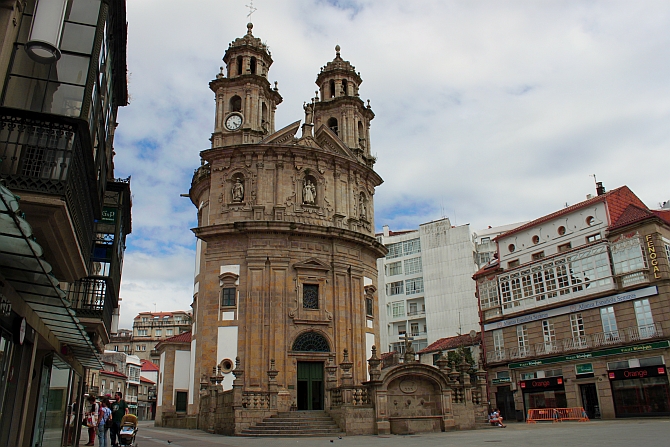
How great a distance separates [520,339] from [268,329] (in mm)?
17202

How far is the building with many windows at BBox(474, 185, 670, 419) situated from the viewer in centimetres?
2953

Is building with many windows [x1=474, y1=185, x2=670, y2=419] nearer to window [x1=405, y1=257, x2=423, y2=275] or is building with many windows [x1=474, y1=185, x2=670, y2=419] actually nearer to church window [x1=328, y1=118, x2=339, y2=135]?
church window [x1=328, y1=118, x2=339, y2=135]

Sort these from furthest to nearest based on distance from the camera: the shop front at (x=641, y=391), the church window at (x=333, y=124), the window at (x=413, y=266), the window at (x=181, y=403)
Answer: the window at (x=413, y=266), the church window at (x=333, y=124), the window at (x=181, y=403), the shop front at (x=641, y=391)

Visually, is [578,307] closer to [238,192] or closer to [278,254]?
[278,254]

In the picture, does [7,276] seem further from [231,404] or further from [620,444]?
[231,404]

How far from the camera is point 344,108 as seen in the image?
39.0 meters

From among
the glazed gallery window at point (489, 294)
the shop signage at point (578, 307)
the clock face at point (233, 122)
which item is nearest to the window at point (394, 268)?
the glazed gallery window at point (489, 294)

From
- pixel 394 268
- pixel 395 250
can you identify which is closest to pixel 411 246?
pixel 395 250

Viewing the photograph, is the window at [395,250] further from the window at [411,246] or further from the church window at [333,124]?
the church window at [333,124]

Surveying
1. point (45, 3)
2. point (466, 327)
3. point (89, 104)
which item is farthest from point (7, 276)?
point (466, 327)

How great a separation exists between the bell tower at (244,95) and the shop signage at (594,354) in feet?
70.5

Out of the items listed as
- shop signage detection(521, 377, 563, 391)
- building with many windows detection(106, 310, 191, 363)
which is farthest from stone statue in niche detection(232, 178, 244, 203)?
building with many windows detection(106, 310, 191, 363)

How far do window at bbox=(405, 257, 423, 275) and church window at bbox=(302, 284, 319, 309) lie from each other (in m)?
31.4

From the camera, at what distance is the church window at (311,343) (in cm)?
2945
